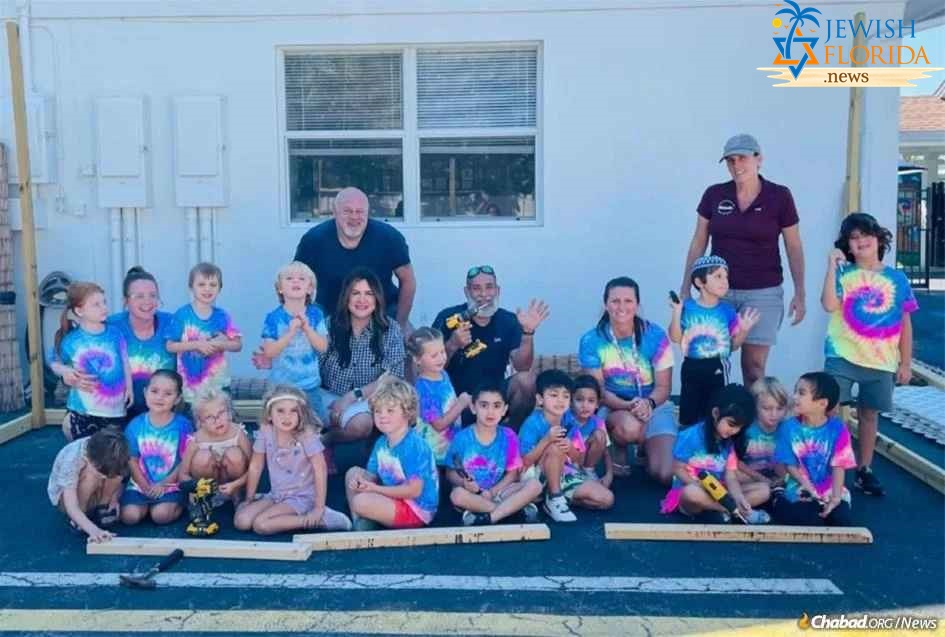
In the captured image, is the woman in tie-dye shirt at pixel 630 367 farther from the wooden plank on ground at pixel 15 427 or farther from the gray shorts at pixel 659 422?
the wooden plank on ground at pixel 15 427

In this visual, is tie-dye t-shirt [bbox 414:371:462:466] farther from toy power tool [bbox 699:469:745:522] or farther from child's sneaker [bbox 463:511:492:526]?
toy power tool [bbox 699:469:745:522]

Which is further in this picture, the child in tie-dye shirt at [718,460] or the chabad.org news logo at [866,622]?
the child in tie-dye shirt at [718,460]

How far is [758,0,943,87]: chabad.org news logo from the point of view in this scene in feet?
22.5

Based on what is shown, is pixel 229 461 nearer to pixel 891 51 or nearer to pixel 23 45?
pixel 23 45

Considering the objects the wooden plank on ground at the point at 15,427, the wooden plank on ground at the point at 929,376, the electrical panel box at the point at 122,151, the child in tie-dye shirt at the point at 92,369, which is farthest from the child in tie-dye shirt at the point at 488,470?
the electrical panel box at the point at 122,151

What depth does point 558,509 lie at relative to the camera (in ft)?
15.4

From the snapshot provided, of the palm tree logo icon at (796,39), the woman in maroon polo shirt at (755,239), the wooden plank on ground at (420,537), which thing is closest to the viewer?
the wooden plank on ground at (420,537)

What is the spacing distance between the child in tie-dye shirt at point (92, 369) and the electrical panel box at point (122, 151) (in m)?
2.22

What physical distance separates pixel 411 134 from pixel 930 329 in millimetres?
7516

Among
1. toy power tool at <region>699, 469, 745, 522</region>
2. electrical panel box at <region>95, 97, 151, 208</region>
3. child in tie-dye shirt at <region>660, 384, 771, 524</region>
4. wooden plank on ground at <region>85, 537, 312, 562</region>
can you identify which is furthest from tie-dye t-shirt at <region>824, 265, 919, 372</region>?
electrical panel box at <region>95, 97, 151, 208</region>

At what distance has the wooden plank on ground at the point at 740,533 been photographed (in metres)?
4.32

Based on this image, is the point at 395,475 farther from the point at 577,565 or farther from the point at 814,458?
the point at 814,458

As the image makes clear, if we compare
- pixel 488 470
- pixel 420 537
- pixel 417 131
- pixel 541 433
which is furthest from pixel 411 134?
pixel 420 537

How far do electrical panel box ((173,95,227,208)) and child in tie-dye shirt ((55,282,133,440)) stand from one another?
2127mm
